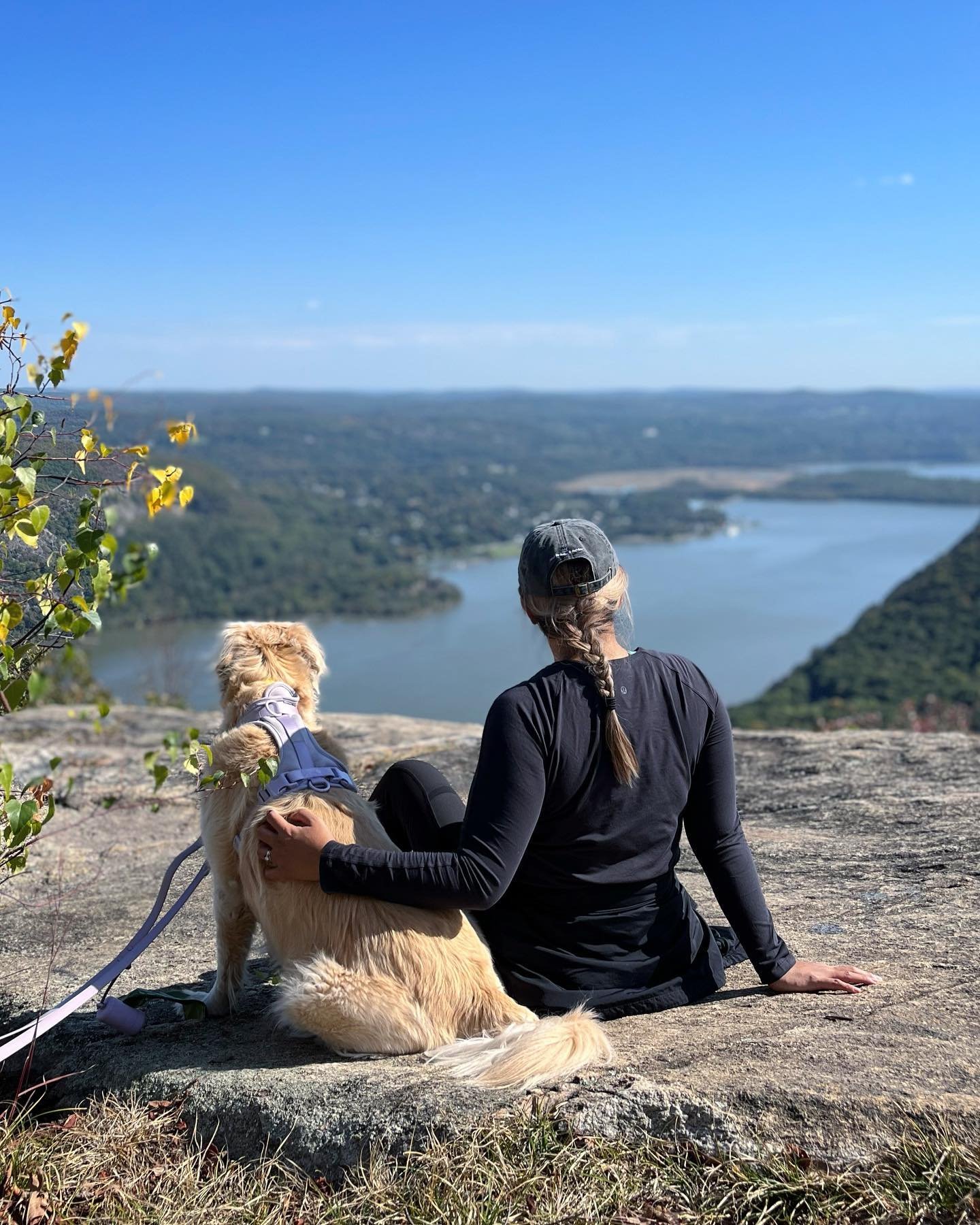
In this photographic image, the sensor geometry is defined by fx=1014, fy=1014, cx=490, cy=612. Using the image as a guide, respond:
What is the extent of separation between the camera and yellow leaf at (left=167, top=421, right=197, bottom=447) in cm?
220

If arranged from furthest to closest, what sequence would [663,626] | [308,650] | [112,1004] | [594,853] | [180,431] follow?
[663,626], [308,650], [112,1004], [594,853], [180,431]

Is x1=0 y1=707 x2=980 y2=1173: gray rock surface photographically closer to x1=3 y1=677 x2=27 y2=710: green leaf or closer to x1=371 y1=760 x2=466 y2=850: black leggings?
x1=3 y1=677 x2=27 y2=710: green leaf

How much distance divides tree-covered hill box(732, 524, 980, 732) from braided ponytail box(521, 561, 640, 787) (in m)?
22.5

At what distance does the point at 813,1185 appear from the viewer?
1975 mm

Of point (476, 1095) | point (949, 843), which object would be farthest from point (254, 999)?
point (949, 843)

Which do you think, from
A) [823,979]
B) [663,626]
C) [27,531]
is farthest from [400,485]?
[27,531]

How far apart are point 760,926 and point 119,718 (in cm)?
737

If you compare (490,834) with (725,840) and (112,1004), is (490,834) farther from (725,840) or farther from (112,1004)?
(112,1004)

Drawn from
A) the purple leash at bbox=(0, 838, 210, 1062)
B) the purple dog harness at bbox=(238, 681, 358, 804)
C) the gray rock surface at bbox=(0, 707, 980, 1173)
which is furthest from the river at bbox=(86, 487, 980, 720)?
the purple dog harness at bbox=(238, 681, 358, 804)

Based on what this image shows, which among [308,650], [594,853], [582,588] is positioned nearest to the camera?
[582,588]

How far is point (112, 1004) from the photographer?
2861 mm

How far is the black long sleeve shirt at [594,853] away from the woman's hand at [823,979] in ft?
0.13

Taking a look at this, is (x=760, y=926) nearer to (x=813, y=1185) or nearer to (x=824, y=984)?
(x=824, y=984)

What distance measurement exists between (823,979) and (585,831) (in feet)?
2.62
